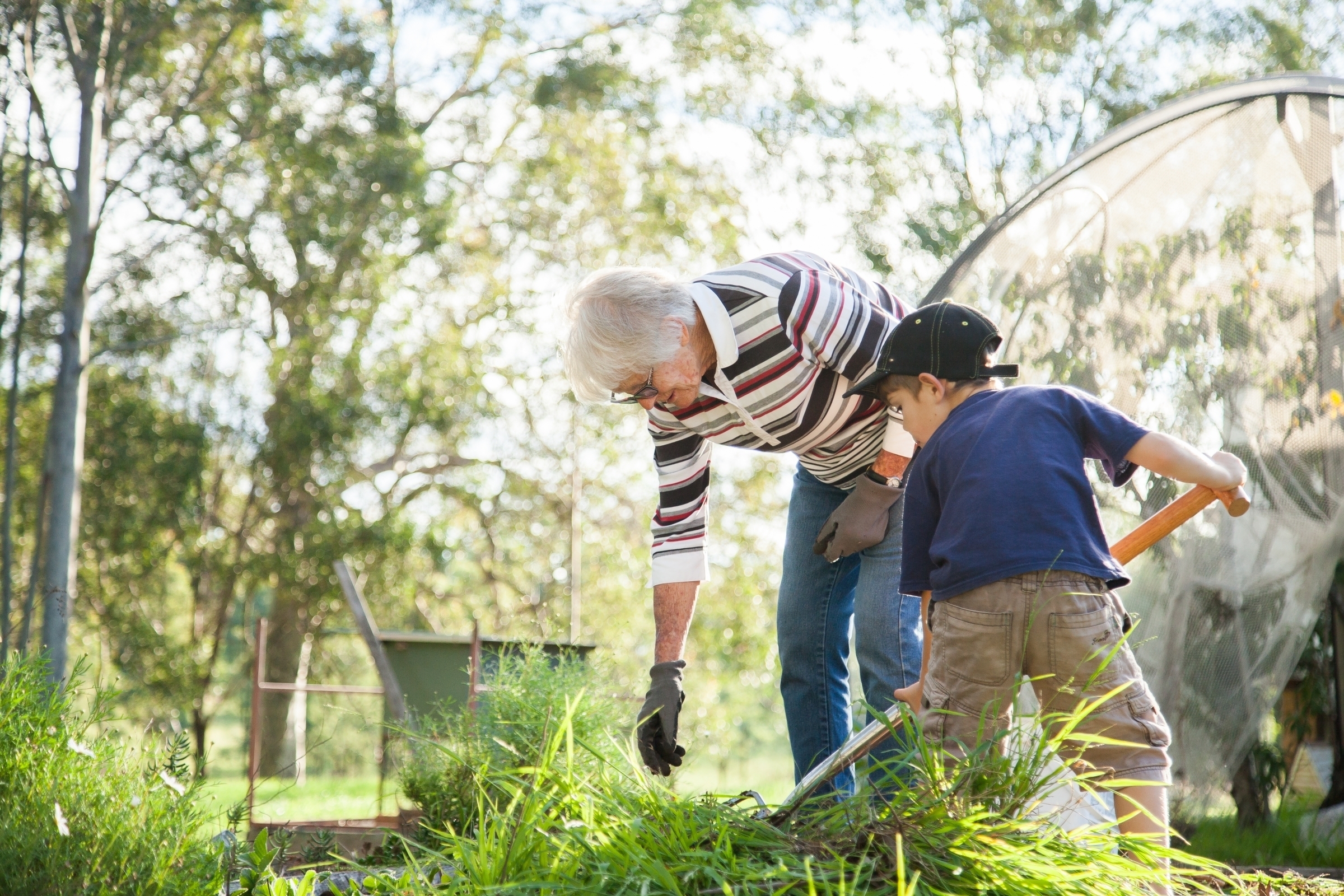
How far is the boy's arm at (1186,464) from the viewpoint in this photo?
1478mm

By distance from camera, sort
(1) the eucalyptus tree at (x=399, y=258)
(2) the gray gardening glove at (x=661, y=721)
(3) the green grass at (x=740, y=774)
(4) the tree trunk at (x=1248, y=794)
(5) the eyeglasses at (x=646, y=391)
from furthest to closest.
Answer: (1) the eucalyptus tree at (x=399, y=258) → (4) the tree trunk at (x=1248, y=794) → (3) the green grass at (x=740, y=774) → (5) the eyeglasses at (x=646, y=391) → (2) the gray gardening glove at (x=661, y=721)

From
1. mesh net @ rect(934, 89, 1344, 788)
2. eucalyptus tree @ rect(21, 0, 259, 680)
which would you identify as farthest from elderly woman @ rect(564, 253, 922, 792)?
eucalyptus tree @ rect(21, 0, 259, 680)

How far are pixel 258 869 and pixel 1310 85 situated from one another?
281 centimetres

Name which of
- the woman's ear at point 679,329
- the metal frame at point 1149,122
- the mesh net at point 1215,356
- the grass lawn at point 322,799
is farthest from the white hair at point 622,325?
the grass lawn at point 322,799

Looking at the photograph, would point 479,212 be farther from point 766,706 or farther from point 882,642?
point 882,642

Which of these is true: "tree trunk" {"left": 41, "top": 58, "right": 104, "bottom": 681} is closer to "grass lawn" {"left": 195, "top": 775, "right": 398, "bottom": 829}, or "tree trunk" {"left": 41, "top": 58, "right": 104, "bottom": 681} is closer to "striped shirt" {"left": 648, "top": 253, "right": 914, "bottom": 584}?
"grass lawn" {"left": 195, "top": 775, "right": 398, "bottom": 829}

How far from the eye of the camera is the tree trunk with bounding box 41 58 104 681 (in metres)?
6.44

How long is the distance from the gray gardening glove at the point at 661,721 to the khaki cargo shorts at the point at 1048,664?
511 mm

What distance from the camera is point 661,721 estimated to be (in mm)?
1890

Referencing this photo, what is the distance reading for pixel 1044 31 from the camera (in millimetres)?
9555

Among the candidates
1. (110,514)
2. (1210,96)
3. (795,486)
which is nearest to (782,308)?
(795,486)

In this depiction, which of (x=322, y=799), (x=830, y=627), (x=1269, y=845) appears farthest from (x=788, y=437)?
(x=322, y=799)

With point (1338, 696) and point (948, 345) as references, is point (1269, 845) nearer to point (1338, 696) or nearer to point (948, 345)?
point (1338, 696)

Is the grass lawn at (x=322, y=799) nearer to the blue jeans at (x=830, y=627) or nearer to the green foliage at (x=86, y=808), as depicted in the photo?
the blue jeans at (x=830, y=627)
